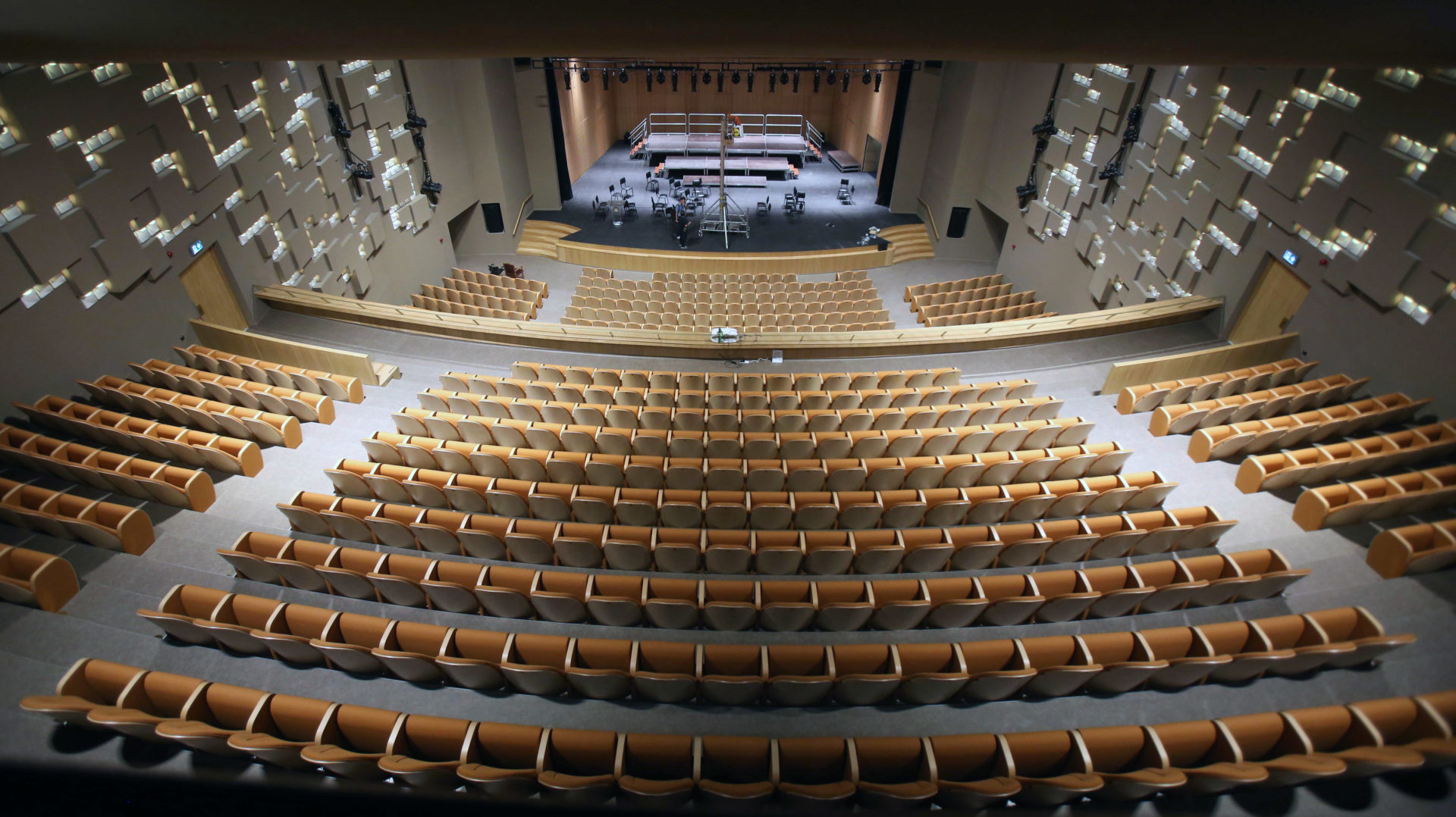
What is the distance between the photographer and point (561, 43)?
1916 millimetres

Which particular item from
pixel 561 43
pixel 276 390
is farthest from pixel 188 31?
pixel 276 390

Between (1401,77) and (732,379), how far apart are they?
4794 mm

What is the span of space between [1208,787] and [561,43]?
10.8 ft

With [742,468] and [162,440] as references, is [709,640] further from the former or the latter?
[162,440]

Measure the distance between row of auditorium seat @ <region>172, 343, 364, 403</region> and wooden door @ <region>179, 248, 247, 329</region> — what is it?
589 millimetres

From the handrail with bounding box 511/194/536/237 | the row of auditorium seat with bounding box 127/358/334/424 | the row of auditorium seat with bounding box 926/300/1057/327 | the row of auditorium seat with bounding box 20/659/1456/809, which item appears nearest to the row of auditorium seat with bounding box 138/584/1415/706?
the row of auditorium seat with bounding box 20/659/1456/809

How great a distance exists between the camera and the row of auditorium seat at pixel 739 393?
15.3ft

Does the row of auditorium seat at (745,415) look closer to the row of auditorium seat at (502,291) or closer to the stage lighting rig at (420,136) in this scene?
the row of auditorium seat at (502,291)

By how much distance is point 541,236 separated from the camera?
10586mm

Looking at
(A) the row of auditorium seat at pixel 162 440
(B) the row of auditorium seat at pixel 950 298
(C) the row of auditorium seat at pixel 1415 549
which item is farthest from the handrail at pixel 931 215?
(A) the row of auditorium seat at pixel 162 440

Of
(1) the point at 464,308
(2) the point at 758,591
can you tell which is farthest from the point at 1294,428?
(1) the point at 464,308

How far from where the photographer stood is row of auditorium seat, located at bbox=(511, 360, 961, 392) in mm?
4969

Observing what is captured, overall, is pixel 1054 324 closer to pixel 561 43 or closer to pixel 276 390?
pixel 561 43

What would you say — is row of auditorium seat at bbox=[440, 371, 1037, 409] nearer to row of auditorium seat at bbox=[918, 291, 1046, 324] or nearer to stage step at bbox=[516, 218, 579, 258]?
row of auditorium seat at bbox=[918, 291, 1046, 324]
